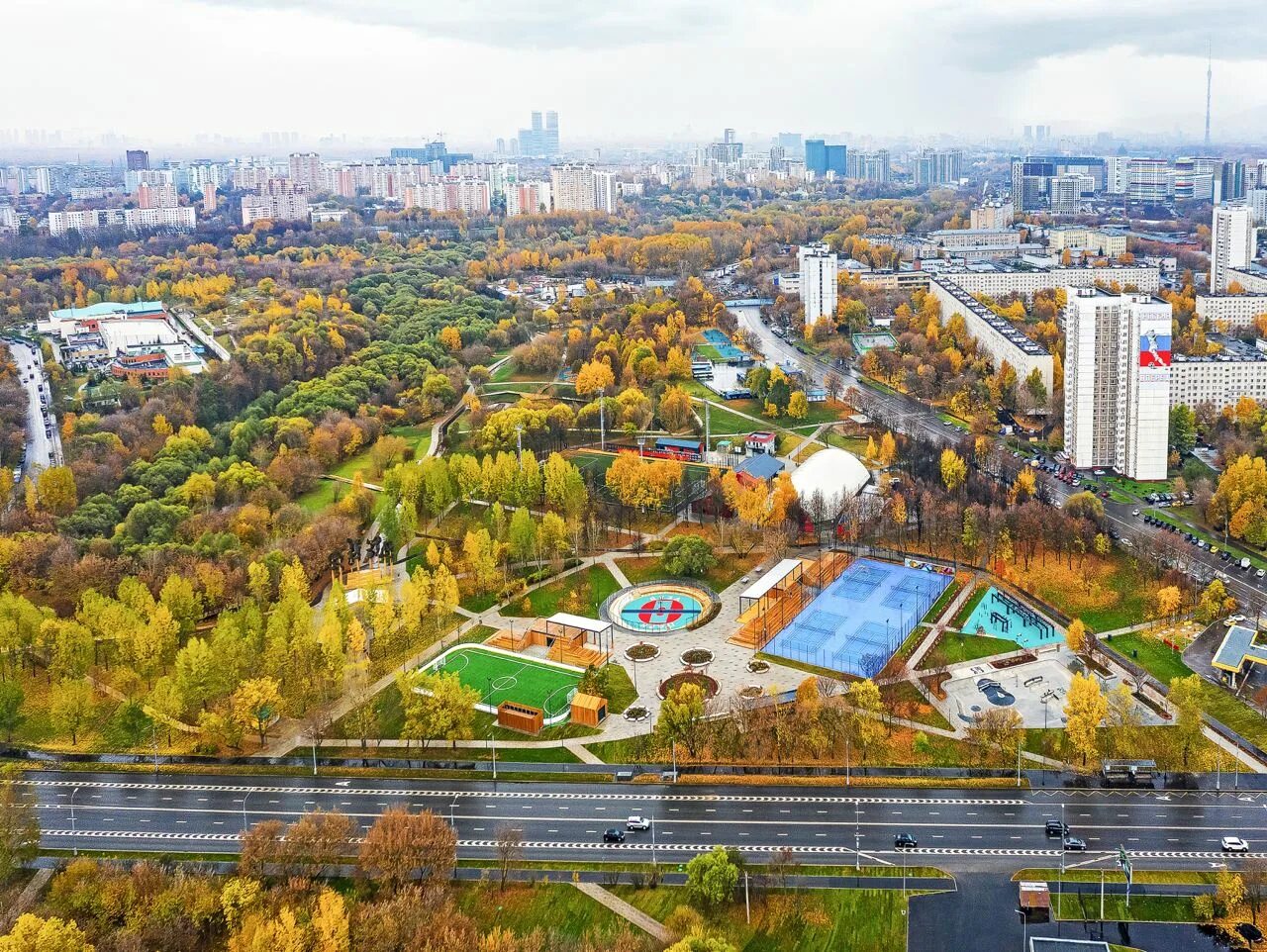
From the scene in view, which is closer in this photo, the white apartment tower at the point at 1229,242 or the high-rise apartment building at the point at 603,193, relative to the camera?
the white apartment tower at the point at 1229,242

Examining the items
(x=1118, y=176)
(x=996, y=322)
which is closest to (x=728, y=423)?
(x=996, y=322)

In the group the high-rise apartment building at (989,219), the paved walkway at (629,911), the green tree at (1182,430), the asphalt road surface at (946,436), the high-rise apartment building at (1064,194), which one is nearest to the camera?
the paved walkway at (629,911)

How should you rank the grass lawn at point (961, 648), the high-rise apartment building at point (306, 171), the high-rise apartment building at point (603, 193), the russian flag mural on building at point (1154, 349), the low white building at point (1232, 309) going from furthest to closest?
the high-rise apartment building at point (306, 171) → the high-rise apartment building at point (603, 193) → the low white building at point (1232, 309) → the russian flag mural on building at point (1154, 349) → the grass lawn at point (961, 648)

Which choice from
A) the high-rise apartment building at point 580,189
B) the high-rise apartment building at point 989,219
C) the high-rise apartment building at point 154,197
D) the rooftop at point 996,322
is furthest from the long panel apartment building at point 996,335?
the high-rise apartment building at point 154,197

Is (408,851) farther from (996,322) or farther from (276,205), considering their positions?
(276,205)

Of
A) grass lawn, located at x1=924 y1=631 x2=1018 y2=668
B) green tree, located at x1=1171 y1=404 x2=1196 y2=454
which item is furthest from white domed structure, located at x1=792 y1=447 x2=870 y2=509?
green tree, located at x1=1171 y1=404 x2=1196 y2=454

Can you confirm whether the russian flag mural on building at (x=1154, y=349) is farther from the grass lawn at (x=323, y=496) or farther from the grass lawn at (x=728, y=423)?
the grass lawn at (x=323, y=496)
